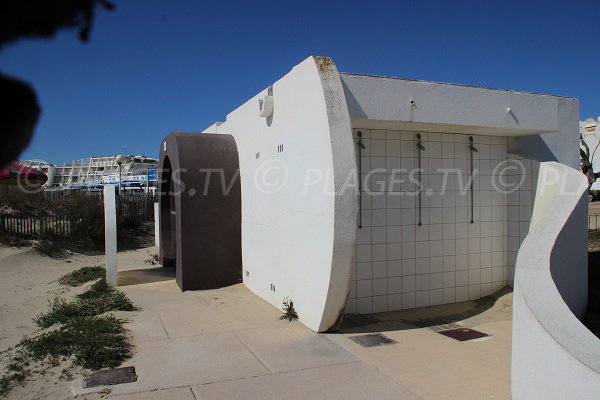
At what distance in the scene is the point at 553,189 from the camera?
7.14 meters

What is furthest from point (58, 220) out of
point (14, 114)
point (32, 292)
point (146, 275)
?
point (14, 114)

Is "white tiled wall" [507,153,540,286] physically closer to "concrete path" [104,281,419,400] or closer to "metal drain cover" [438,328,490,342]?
"metal drain cover" [438,328,490,342]

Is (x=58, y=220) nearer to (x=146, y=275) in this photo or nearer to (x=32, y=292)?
(x=32, y=292)

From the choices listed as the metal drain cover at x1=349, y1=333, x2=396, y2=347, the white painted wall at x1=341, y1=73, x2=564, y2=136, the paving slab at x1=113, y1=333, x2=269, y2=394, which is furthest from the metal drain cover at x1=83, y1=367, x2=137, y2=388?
the white painted wall at x1=341, y1=73, x2=564, y2=136

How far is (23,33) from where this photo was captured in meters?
1.04

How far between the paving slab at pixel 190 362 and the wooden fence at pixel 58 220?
12.2 m

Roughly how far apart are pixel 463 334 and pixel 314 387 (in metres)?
2.78

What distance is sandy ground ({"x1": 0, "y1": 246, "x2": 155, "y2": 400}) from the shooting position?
4.71 meters

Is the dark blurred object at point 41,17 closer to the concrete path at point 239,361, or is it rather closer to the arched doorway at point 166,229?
the concrete path at point 239,361

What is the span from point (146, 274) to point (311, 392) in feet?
26.8

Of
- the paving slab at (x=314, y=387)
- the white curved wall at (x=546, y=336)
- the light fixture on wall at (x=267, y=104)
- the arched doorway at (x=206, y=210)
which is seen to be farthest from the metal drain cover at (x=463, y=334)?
the arched doorway at (x=206, y=210)

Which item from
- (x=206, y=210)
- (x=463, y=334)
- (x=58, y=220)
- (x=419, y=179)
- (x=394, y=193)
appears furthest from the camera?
(x=58, y=220)

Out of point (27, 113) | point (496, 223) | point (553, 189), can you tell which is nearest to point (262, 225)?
point (496, 223)

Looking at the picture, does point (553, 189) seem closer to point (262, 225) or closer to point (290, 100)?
point (290, 100)
